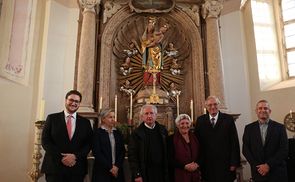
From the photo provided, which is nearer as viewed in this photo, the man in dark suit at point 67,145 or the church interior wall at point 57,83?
the man in dark suit at point 67,145

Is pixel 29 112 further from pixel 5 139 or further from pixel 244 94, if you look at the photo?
pixel 244 94

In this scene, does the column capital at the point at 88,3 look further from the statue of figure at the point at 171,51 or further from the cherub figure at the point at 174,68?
the cherub figure at the point at 174,68

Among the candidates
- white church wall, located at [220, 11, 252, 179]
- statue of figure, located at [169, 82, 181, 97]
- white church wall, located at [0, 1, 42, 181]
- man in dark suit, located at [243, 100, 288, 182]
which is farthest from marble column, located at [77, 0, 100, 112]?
man in dark suit, located at [243, 100, 288, 182]

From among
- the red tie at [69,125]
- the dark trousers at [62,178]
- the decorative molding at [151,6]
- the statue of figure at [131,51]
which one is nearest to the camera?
the dark trousers at [62,178]

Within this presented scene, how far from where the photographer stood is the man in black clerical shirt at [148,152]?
2738 millimetres

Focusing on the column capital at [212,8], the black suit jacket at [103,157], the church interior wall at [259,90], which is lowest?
the black suit jacket at [103,157]

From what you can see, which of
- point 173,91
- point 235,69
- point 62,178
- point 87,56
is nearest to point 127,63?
point 87,56

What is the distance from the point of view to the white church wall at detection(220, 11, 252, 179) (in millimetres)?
5703

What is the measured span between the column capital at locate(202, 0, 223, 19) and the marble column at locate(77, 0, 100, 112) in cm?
216

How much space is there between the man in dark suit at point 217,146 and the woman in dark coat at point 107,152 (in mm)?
865

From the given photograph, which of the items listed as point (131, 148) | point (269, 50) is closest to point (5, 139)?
point (131, 148)

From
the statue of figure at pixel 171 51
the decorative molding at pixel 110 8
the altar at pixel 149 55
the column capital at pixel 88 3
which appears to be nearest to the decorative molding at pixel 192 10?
the altar at pixel 149 55

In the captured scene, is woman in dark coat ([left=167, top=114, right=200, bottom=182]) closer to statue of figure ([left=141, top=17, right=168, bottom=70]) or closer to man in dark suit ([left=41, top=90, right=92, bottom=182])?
man in dark suit ([left=41, top=90, right=92, bottom=182])

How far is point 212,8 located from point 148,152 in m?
3.89
